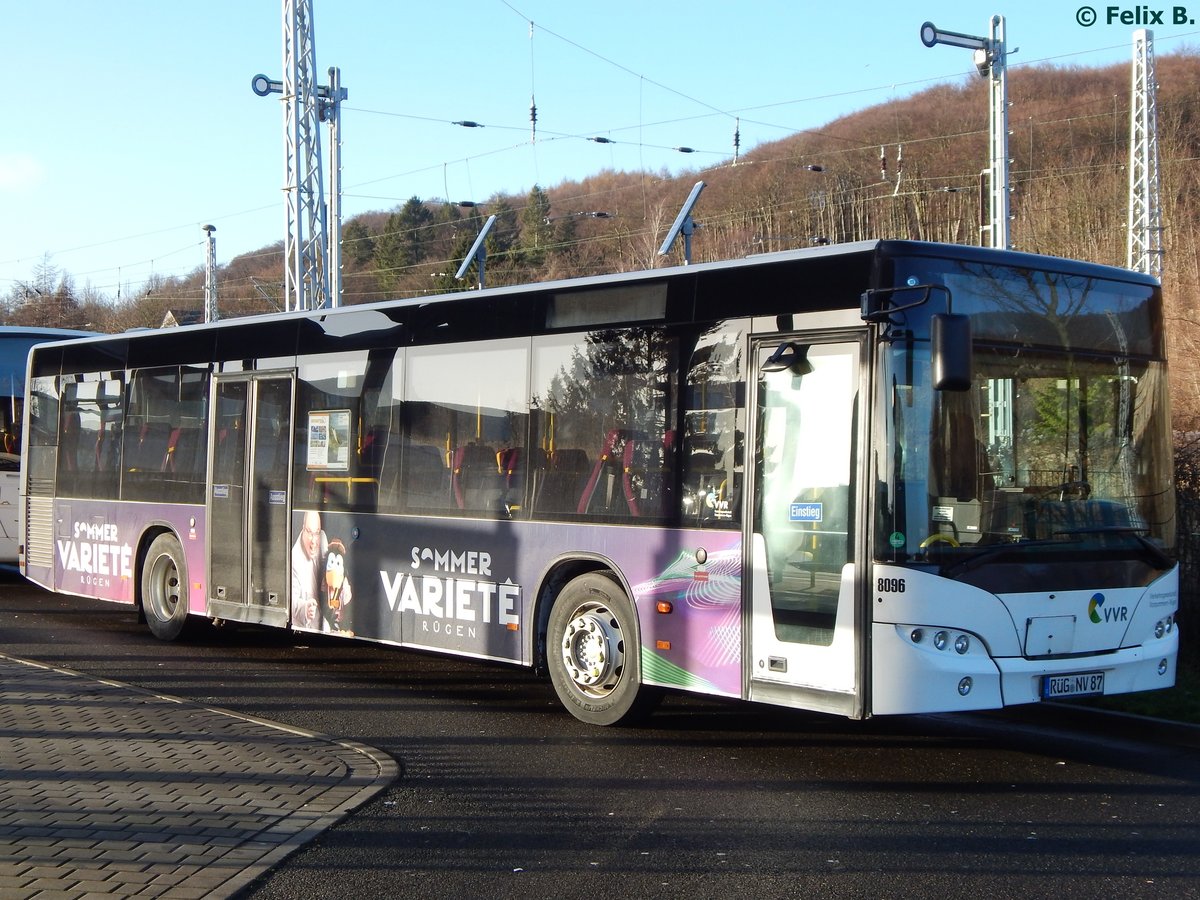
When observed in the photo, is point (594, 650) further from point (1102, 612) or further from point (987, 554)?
point (1102, 612)

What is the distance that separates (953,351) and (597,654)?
350 cm

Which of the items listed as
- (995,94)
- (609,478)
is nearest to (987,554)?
(609,478)

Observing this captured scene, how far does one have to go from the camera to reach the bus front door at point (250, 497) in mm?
12352

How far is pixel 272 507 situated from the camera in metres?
12.4

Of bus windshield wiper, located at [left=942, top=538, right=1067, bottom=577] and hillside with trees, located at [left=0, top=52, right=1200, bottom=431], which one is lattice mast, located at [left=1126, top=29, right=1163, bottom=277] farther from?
bus windshield wiper, located at [left=942, top=538, right=1067, bottom=577]

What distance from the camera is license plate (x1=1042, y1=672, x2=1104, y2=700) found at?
7.75 meters

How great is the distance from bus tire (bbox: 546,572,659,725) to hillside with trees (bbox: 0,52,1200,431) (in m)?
20.3

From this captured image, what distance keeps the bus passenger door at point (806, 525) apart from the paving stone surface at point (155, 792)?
2443 millimetres

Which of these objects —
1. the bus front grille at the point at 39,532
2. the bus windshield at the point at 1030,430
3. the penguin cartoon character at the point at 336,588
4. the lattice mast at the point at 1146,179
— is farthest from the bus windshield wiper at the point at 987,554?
the lattice mast at the point at 1146,179

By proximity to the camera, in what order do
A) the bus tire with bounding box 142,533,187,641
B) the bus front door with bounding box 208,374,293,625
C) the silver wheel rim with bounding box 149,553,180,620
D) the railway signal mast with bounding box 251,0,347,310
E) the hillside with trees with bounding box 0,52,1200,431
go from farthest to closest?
the hillside with trees with bounding box 0,52,1200,431 < the railway signal mast with bounding box 251,0,347,310 < the silver wheel rim with bounding box 149,553,180,620 < the bus tire with bounding box 142,533,187,641 < the bus front door with bounding box 208,374,293,625

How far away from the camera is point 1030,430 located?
788 centimetres

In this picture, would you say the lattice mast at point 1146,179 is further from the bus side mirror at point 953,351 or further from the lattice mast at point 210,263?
the lattice mast at point 210,263

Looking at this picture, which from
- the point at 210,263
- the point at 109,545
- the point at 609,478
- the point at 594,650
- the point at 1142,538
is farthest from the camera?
the point at 210,263

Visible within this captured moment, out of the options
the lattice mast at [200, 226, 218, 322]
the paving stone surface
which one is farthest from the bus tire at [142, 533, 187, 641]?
the lattice mast at [200, 226, 218, 322]
